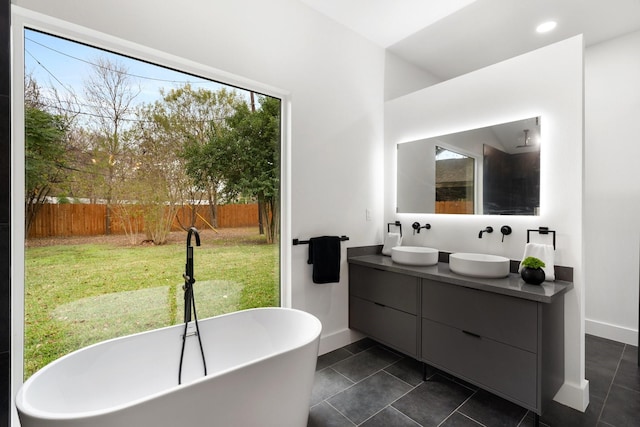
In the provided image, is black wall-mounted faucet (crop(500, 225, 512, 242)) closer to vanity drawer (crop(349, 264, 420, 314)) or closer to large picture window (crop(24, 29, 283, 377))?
vanity drawer (crop(349, 264, 420, 314))

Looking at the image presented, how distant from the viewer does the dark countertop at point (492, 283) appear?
1.77 metres

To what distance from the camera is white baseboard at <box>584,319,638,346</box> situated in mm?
2897

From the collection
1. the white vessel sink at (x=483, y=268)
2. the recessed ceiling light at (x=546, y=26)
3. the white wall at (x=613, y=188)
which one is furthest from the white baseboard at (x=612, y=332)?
the recessed ceiling light at (x=546, y=26)

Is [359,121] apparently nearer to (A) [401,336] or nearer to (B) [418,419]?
(A) [401,336]

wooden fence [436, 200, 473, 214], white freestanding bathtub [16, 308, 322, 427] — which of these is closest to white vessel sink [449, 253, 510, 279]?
wooden fence [436, 200, 473, 214]

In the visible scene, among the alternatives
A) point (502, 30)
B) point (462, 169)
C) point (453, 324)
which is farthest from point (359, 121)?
point (453, 324)

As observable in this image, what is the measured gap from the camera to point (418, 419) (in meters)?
1.90

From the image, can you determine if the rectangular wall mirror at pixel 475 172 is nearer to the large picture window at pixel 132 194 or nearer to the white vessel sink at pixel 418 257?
the white vessel sink at pixel 418 257

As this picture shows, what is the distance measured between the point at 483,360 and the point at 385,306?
82cm

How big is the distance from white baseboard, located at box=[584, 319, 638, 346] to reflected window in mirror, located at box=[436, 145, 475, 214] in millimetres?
1931

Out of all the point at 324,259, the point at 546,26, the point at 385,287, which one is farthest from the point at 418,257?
the point at 546,26

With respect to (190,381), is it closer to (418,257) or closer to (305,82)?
(418,257)

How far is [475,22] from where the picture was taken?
8.86ft

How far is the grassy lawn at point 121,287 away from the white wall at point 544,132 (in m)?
1.81
